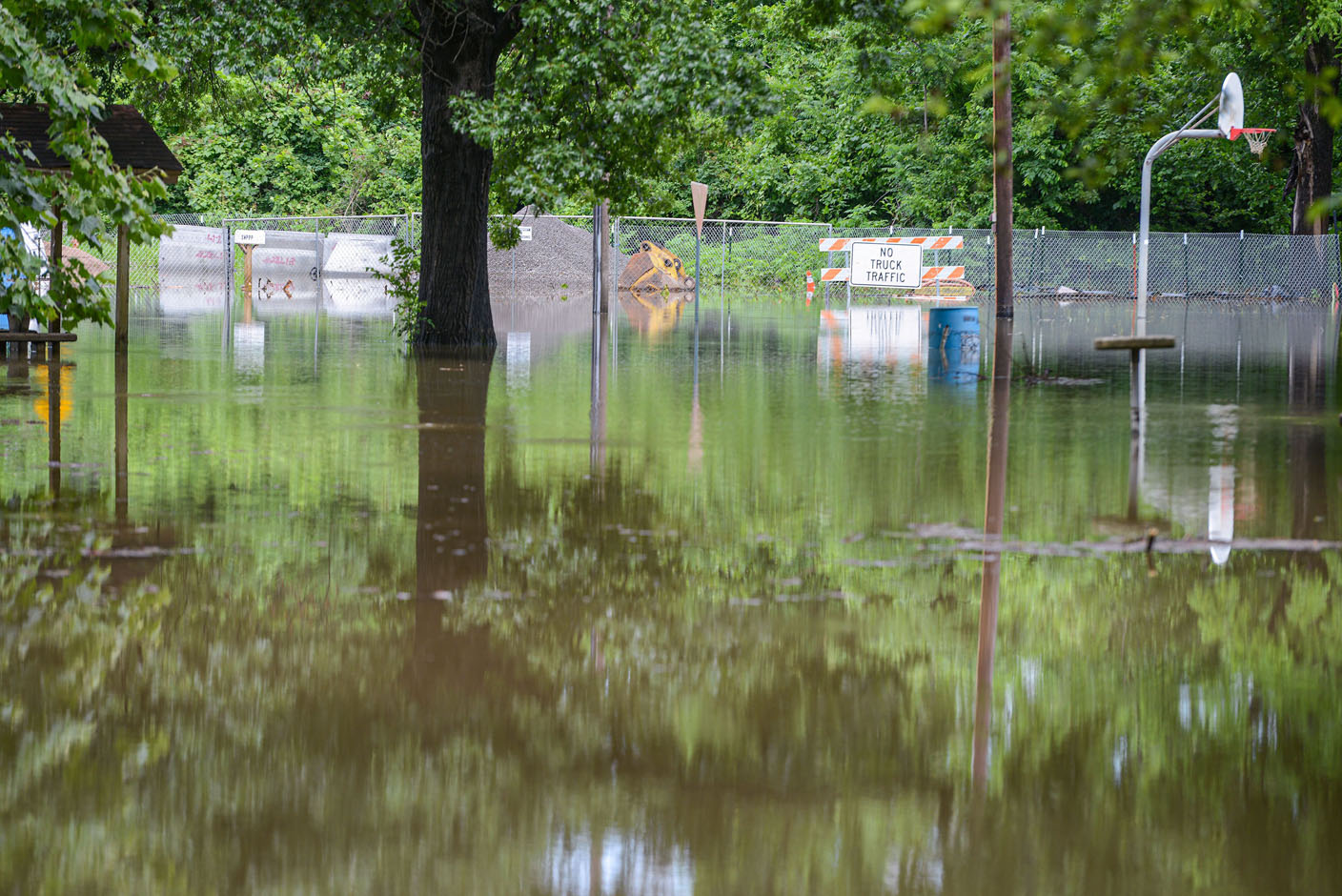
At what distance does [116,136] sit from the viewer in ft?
61.7

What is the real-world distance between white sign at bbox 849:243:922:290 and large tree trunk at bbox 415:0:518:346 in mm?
21528

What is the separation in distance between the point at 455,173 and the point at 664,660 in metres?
16.2

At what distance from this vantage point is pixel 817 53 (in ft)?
193

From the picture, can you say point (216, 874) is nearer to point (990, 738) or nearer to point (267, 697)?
point (267, 697)

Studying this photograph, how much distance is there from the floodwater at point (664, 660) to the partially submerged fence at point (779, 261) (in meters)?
36.2

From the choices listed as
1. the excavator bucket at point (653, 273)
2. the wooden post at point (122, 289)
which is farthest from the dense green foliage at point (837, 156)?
the wooden post at point (122, 289)

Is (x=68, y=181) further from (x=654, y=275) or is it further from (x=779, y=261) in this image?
(x=779, y=261)

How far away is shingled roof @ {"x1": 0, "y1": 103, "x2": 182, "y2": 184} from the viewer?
18.0 metres

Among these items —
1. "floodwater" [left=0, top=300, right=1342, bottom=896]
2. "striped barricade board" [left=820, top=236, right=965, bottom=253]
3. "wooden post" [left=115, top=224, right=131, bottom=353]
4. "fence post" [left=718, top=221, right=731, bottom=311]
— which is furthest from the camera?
"fence post" [left=718, top=221, right=731, bottom=311]

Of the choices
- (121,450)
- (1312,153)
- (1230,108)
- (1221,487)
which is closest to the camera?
(1221,487)

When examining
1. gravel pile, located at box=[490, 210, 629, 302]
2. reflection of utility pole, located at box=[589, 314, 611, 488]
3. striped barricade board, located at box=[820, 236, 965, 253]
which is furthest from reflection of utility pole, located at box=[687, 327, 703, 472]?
gravel pile, located at box=[490, 210, 629, 302]

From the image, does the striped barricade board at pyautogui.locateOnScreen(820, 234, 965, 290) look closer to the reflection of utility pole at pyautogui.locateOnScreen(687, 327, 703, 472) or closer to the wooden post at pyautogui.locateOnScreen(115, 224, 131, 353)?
the wooden post at pyautogui.locateOnScreen(115, 224, 131, 353)

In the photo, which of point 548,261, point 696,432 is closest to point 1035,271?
point 548,261

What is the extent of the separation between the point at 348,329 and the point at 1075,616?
70.9 feet
